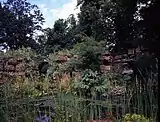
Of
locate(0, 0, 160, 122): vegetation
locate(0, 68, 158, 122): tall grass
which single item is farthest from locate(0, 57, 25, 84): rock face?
locate(0, 68, 158, 122): tall grass

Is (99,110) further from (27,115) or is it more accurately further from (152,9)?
(152,9)

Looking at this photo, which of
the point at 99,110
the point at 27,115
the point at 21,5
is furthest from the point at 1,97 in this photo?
the point at 21,5

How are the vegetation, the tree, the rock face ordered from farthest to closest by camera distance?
1. the tree
2. the rock face
3. the vegetation

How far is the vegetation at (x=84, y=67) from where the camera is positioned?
2.52 m

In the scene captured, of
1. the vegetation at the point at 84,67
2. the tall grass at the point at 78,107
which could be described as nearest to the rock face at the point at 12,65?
the vegetation at the point at 84,67

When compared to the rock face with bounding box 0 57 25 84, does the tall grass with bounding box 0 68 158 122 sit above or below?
below

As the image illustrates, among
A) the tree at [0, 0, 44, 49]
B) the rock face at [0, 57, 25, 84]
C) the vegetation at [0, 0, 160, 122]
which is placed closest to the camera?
Result: the vegetation at [0, 0, 160, 122]

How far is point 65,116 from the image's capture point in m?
4.03

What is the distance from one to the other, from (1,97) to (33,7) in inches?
567

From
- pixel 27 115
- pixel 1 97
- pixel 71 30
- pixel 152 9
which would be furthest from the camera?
pixel 71 30

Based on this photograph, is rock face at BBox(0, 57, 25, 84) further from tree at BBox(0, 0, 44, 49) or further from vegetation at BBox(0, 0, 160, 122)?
tree at BBox(0, 0, 44, 49)

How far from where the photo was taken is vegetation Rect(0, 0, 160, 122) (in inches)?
99.2

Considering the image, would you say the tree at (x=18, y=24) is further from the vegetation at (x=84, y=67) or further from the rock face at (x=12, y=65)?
the rock face at (x=12, y=65)

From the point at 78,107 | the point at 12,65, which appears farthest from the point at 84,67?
the point at 78,107
